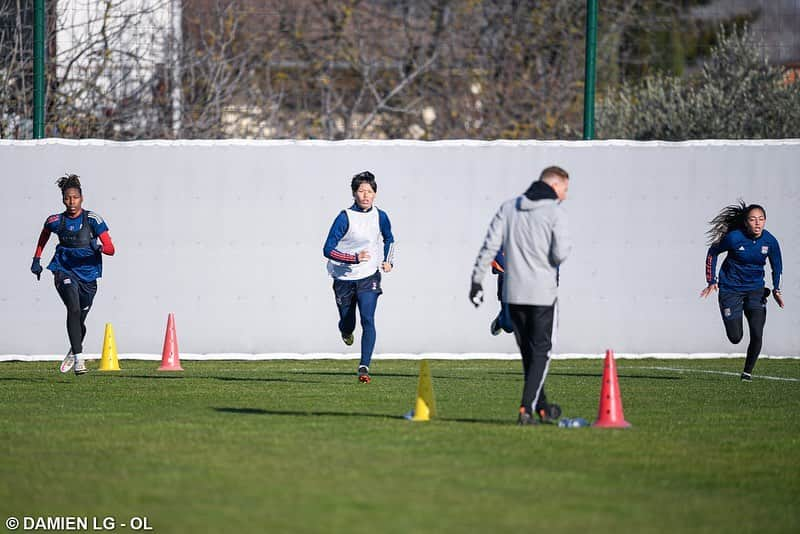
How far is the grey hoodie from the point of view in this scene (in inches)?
393

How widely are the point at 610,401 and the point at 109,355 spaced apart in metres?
7.61

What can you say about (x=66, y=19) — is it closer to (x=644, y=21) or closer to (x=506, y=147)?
(x=506, y=147)

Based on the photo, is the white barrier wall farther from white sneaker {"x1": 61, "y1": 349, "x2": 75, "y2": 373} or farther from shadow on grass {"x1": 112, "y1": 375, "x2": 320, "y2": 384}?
shadow on grass {"x1": 112, "y1": 375, "x2": 320, "y2": 384}

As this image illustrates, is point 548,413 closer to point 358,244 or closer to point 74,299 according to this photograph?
point 358,244

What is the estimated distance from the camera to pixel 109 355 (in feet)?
52.6

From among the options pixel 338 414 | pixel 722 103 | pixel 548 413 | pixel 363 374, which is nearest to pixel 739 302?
pixel 363 374

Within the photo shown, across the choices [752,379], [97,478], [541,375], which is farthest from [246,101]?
[97,478]

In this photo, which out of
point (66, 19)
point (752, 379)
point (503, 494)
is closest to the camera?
point (503, 494)

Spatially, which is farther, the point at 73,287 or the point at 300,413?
the point at 73,287

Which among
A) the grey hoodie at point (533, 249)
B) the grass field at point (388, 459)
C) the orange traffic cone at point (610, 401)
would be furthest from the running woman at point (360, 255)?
the orange traffic cone at point (610, 401)

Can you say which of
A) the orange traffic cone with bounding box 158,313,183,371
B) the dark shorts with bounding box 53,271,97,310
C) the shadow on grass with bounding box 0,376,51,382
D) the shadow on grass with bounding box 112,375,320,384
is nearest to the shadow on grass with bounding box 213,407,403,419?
the shadow on grass with bounding box 112,375,320,384

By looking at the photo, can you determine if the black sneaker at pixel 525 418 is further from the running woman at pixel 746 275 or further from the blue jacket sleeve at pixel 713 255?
the blue jacket sleeve at pixel 713 255

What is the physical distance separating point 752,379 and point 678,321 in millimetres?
3319

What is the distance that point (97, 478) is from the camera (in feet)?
25.3
